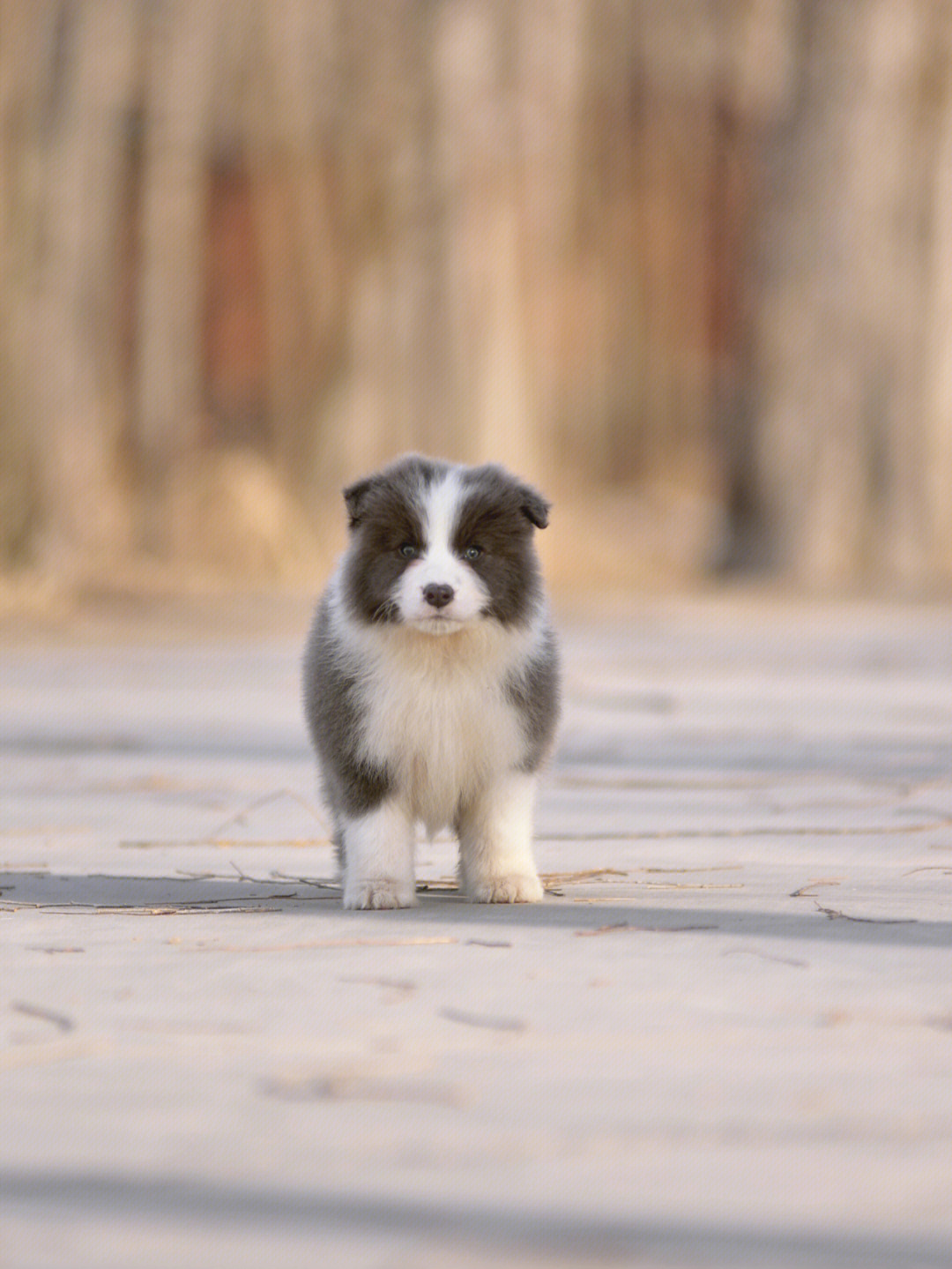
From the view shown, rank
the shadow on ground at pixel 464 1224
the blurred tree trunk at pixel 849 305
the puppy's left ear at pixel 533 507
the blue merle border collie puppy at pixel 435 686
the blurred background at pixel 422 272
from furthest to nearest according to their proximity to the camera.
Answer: the blurred tree trunk at pixel 849 305
the blurred background at pixel 422 272
the puppy's left ear at pixel 533 507
the blue merle border collie puppy at pixel 435 686
the shadow on ground at pixel 464 1224

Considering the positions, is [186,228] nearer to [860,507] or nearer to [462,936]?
[860,507]

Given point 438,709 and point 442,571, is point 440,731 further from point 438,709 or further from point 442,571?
point 442,571

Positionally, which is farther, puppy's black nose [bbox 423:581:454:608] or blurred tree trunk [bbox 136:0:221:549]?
blurred tree trunk [bbox 136:0:221:549]

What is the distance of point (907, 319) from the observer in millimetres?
15922

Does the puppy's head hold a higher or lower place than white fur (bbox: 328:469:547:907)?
higher

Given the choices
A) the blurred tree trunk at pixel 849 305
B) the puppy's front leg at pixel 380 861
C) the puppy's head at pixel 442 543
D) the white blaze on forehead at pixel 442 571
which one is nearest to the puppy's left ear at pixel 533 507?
the puppy's head at pixel 442 543

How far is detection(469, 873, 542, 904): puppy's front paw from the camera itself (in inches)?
148

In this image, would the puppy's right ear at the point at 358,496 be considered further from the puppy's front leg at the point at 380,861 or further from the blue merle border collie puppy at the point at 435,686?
the puppy's front leg at the point at 380,861

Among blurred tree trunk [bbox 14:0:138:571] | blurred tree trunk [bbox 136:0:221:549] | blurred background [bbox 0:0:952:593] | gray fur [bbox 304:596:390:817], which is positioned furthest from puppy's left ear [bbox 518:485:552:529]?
blurred tree trunk [bbox 136:0:221:549]

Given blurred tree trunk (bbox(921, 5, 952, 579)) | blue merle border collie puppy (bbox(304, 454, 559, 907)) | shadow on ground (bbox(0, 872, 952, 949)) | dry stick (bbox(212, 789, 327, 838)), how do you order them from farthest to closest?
blurred tree trunk (bbox(921, 5, 952, 579)), dry stick (bbox(212, 789, 327, 838)), blue merle border collie puppy (bbox(304, 454, 559, 907)), shadow on ground (bbox(0, 872, 952, 949))

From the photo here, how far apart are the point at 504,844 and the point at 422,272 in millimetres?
12684

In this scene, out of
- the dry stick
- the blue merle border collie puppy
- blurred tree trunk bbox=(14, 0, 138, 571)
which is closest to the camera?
the blue merle border collie puppy

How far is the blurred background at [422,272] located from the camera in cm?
1548

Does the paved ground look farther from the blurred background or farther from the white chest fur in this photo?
the blurred background
